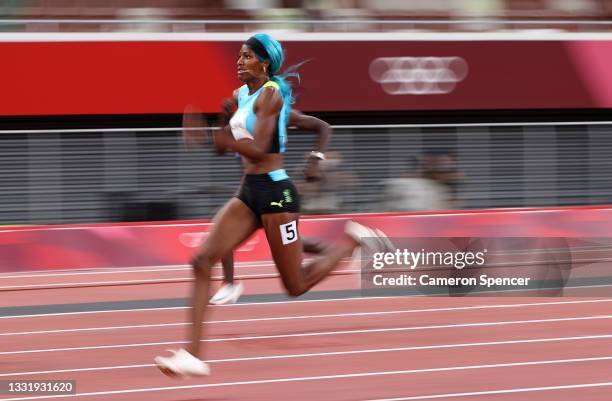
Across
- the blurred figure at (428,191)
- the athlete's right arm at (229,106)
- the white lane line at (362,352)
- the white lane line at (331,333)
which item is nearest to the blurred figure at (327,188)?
the blurred figure at (428,191)

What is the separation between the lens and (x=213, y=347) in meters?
8.41

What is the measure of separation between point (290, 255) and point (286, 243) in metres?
0.10

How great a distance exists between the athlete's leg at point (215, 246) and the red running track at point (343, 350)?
388mm

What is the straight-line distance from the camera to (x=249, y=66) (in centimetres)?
707

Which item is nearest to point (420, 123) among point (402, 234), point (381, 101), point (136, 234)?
point (381, 101)

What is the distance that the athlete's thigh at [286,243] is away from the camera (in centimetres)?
708

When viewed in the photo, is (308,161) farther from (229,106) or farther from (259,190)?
(259,190)

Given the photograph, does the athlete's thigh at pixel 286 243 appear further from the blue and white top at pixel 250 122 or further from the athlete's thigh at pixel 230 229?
the blue and white top at pixel 250 122

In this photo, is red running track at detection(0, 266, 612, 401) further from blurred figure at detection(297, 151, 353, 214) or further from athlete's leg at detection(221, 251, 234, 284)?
blurred figure at detection(297, 151, 353, 214)

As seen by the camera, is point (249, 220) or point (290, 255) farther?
point (290, 255)

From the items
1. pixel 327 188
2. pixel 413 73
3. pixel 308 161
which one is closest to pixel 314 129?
pixel 308 161

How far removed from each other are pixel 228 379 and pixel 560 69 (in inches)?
637

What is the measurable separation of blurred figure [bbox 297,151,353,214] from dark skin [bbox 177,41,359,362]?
8.80 metres

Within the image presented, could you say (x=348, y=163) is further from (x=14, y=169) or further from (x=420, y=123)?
(x=14, y=169)
